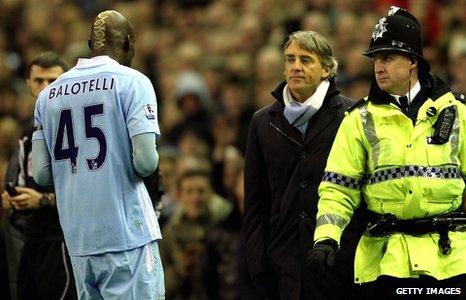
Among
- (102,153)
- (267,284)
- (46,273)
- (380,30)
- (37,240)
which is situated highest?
(380,30)

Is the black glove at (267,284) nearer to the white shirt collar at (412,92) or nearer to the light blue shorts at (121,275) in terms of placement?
the light blue shorts at (121,275)

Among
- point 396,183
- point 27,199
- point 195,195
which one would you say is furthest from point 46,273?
point 195,195

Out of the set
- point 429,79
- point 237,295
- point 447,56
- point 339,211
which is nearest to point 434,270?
point 339,211

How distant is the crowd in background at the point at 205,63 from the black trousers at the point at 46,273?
4.55 ft

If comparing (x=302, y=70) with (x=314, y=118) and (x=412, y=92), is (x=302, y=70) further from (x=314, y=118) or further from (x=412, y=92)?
(x=412, y=92)

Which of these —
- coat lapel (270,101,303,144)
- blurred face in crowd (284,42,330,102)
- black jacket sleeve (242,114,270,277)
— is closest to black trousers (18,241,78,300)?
black jacket sleeve (242,114,270,277)

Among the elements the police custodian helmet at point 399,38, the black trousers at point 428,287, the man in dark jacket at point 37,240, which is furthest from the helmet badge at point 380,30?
the man in dark jacket at point 37,240

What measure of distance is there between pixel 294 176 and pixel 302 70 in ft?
2.06

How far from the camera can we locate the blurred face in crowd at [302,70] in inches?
324

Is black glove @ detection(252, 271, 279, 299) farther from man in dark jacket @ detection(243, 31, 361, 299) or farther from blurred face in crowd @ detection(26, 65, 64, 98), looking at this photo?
blurred face in crowd @ detection(26, 65, 64, 98)

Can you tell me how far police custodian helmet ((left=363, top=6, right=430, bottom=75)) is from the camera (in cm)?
733

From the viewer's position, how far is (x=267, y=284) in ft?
27.1

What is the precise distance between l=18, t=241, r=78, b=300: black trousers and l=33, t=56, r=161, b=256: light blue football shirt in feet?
4.18

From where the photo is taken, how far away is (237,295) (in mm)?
10852
